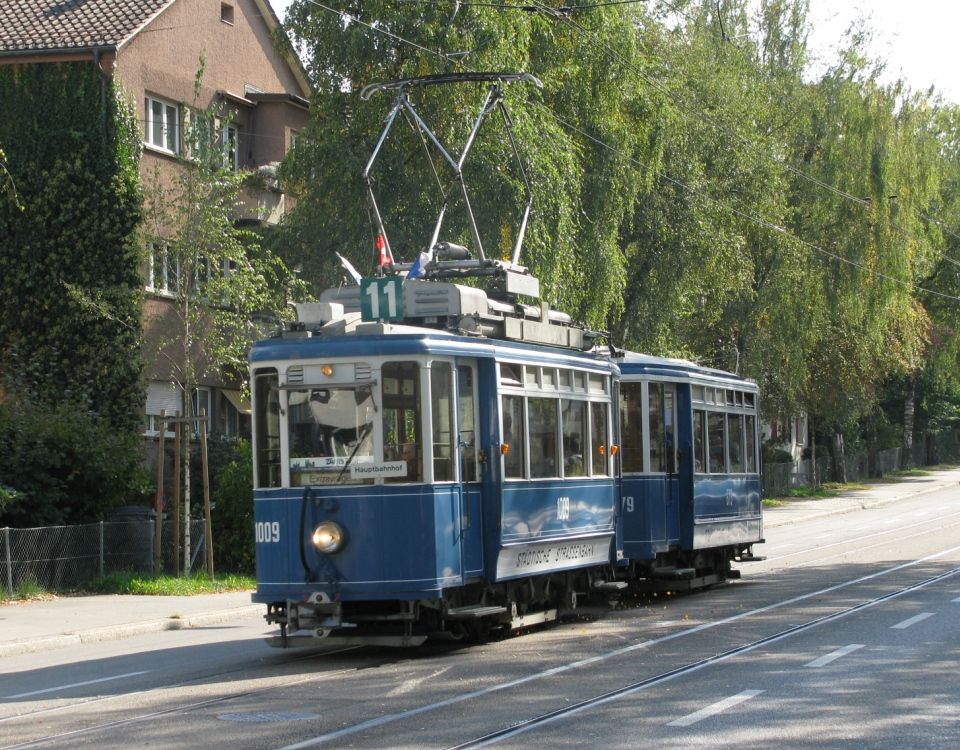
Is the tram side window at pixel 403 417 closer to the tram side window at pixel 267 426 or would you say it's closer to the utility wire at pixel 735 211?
the tram side window at pixel 267 426

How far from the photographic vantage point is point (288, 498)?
12.9m

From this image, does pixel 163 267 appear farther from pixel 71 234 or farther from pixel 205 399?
pixel 205 399

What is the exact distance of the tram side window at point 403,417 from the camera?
12.8 metres

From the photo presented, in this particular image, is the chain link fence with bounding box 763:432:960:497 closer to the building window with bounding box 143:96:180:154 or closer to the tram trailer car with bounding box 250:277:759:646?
the building window with bounding box 143:96:180:154

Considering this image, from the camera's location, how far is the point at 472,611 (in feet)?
43.6

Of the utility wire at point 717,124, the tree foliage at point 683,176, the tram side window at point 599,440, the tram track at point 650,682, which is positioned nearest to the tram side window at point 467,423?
the tram track at point 650,682

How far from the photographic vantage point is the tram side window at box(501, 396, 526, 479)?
1398cm

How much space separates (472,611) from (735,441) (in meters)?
8.97

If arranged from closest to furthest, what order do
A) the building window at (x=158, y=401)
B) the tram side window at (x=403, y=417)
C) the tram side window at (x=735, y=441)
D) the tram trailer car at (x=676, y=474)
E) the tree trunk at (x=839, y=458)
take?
the tram side window at (x=403, y=417) → the tram trailer car at (x=676, y=474) → the tram side window at (x=735, y=441) → the building window at (x=158, y=401) → the tree trunk at (x=839, y=458)

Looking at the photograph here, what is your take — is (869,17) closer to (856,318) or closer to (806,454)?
(856,318)

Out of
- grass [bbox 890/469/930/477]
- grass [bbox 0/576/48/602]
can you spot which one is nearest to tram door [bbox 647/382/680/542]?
grass [bbox 0/576/48/602]

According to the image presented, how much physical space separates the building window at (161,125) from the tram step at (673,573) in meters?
16.1

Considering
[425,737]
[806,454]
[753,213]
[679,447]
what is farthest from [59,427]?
[806,454]

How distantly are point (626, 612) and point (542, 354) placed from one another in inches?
156
